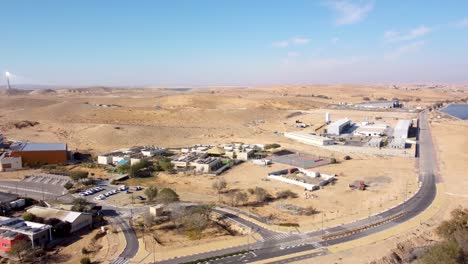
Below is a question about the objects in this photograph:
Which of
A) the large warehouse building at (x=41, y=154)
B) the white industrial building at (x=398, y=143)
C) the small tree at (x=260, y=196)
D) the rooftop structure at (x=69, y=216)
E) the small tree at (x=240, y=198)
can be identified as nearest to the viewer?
the rooftop structure at (x=69, y=216)

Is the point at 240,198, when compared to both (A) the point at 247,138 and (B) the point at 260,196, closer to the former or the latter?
(B) the point at 260,196

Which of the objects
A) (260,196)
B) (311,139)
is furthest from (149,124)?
(260,196)

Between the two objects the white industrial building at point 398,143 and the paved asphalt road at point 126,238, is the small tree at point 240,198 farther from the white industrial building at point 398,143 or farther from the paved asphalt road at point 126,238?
the white industrial building at point 398,143

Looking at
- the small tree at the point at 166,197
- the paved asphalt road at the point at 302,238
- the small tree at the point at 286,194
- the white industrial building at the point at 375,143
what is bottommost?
the small tree at the point at 286,194

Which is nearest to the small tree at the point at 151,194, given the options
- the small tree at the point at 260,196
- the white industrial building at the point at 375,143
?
the small tree at the point at 260,196

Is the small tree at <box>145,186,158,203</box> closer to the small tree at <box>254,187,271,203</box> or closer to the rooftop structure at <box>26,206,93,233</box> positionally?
the rooftop structure at <box>26,206,93,233</box>

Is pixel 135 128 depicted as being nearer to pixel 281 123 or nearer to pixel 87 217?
pixel 281 123

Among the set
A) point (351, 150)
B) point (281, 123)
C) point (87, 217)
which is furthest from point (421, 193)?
point (281, 123)
